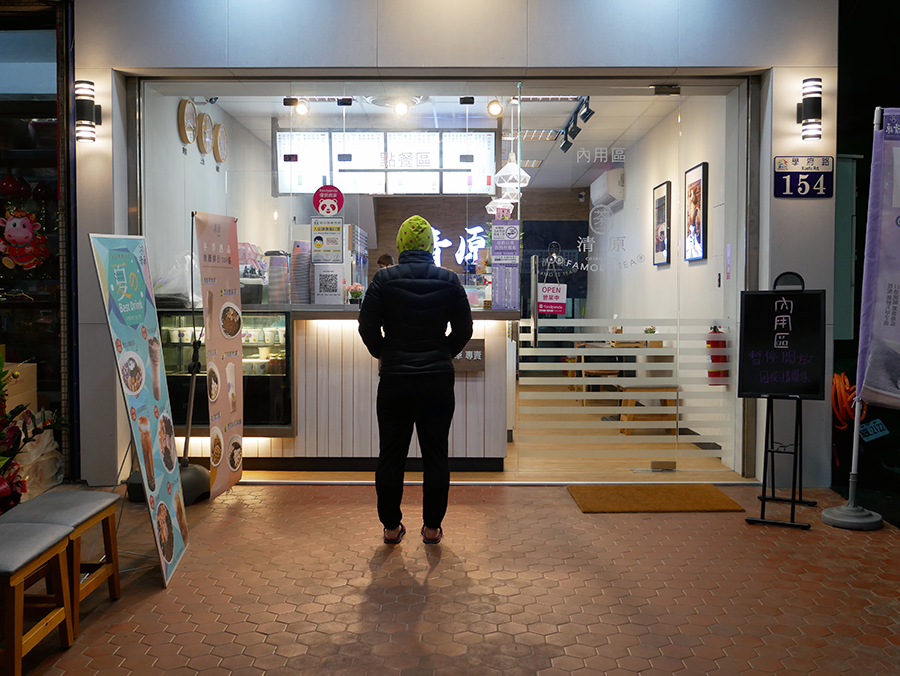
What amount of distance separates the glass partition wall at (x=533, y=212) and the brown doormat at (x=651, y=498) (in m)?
0.34

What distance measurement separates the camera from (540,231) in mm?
4938

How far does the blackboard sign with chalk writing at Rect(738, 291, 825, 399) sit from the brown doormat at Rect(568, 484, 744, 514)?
2.63 feet

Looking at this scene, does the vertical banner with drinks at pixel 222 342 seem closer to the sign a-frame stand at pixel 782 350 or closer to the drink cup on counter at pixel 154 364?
the drink cup on counter at pixel 154 364

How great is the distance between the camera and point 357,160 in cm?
511

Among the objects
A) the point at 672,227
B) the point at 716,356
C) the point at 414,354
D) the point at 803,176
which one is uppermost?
the point at 803,176

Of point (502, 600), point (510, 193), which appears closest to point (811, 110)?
point (510, 193)

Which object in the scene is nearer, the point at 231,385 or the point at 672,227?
the point at 231,385

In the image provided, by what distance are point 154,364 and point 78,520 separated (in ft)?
2.66

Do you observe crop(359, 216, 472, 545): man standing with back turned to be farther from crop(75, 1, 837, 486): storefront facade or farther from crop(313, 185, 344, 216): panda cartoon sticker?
crop(313, 185, 344, 216): panda cartoon sticker

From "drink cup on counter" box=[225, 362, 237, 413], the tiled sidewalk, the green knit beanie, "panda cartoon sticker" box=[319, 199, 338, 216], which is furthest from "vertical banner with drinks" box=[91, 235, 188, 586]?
"panda cartoon sticker" box=[319, 199, 338, 216]

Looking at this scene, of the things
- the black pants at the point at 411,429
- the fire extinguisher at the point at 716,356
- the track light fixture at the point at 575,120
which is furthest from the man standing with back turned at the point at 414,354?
the fire extinguisher at the point at 716,356

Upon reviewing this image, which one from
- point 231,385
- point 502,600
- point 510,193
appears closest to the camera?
point 502,600

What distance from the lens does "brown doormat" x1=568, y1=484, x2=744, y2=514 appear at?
420 cm

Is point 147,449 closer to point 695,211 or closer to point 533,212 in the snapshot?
point 533,212
